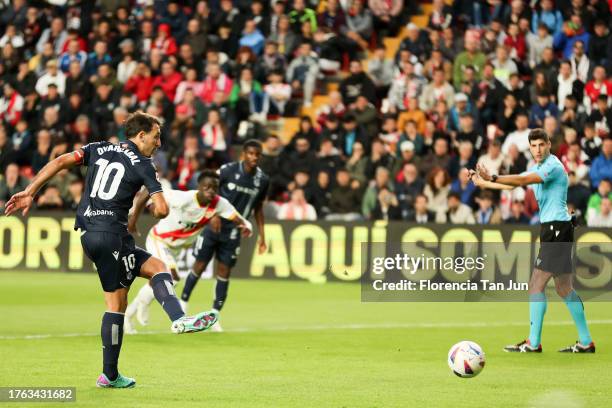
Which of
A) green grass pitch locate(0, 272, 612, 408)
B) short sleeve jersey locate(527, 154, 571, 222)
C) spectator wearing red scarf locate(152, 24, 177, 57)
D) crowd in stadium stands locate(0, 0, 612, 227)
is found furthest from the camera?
spectator wearing red scarf locate(152, 24, 177, 57)

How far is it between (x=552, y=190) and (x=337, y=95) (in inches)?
502

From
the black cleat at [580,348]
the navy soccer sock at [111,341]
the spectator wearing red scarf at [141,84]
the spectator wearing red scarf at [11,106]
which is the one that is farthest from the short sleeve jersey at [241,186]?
the spectator wearing red scarf at [11,106]

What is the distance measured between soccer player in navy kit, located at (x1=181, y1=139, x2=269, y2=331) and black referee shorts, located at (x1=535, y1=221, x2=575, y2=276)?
4.20 m

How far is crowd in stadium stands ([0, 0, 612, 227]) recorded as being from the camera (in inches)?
915

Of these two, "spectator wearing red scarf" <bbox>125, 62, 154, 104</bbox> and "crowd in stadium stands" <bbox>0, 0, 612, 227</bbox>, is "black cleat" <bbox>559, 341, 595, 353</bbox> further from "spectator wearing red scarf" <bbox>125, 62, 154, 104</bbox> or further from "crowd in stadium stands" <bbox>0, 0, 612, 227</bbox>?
"spectator wearing red scarf" <bbox>125, 62, 154, 104</bbox>

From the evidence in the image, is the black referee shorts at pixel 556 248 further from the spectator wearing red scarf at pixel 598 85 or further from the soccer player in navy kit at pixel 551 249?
the spectator wearing red scarf at pixel 598 85

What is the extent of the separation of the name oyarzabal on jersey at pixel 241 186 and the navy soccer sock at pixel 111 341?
21.8 ft

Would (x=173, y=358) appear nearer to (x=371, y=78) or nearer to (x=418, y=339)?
(x=418, y=339)

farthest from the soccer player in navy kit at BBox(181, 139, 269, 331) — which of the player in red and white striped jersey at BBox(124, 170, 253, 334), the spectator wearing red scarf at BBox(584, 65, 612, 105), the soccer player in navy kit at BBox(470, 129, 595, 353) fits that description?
the spectator wearing red scarf at BBox(584, 65, 612, 105)

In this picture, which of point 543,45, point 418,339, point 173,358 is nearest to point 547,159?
point 418,339

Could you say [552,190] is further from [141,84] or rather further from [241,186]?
[141,84]

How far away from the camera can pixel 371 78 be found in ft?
86.7

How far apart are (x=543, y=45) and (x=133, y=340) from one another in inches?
550

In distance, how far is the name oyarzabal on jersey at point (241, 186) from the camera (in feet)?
54.2
